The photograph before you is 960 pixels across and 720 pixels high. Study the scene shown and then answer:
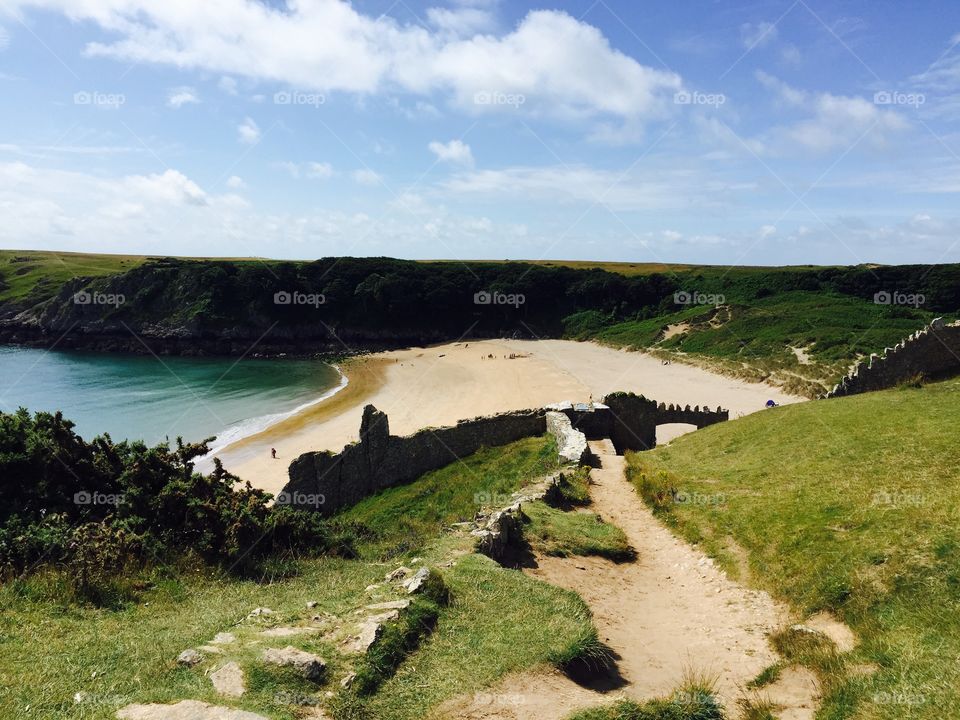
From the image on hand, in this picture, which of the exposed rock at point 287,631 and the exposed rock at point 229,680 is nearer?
the exposed rock at point 229,680

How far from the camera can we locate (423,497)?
68.6 ft

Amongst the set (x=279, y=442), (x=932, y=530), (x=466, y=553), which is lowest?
(x=279, y=442)

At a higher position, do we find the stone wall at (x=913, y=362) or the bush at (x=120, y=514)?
the stone wall at (x=913, y=362)

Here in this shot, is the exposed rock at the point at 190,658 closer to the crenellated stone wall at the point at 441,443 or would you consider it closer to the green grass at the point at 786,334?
the crenellated stone wall at the point at 441,443

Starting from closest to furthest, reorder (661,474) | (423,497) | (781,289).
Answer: (661,474) < (423,497) < (781,289)


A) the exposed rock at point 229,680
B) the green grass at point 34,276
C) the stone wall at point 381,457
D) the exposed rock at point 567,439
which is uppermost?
the green grass at point 34,276

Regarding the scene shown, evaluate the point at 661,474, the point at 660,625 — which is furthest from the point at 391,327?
the point at 660,625

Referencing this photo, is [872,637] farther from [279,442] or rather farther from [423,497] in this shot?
[279,442]

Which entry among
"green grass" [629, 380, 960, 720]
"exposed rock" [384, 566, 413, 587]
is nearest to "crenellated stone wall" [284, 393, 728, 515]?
"green grass" [629, 380, 960, 720]

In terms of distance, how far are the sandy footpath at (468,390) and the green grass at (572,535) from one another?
767 inches

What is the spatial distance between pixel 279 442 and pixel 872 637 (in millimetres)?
37433

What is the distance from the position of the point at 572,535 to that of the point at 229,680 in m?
8.16

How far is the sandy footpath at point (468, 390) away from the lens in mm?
38969

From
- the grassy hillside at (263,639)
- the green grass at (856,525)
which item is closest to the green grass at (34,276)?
the grassy hillside at (263,639)
